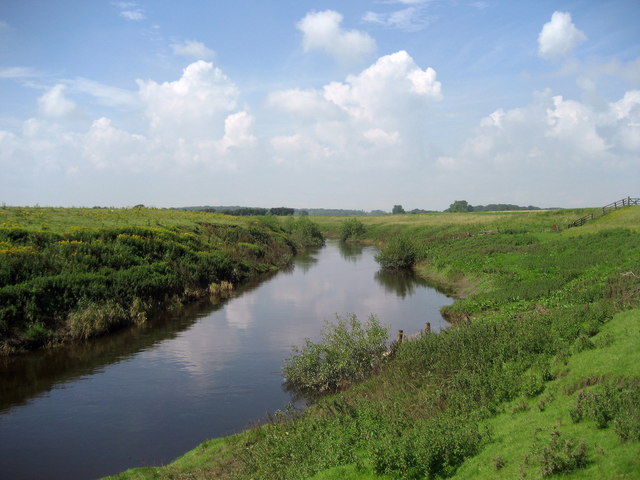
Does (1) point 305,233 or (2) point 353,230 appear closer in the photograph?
(1) point 305,233

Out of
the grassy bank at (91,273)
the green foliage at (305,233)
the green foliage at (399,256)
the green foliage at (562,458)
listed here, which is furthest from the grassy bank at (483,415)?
the green foliage at (305,233)

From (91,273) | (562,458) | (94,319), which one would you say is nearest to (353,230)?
(91,273)

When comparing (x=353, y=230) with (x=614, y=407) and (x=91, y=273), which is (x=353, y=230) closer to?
(x=91, y=273)

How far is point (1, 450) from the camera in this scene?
51.1 feet

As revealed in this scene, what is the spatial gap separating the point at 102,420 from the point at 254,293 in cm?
2681

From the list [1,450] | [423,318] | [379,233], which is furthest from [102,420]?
[379,233]

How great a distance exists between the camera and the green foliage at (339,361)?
2003 cm

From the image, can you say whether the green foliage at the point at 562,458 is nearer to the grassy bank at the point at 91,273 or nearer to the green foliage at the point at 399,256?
the grassy bank at the point at 91,273

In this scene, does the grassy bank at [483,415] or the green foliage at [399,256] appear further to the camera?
the green foliage at [399,256]

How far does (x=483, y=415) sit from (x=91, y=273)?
95.9 ft

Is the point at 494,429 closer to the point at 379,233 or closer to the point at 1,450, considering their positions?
the point at 1,450

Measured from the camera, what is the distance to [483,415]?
12578 mm

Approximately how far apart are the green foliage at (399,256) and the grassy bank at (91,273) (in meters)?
16.6

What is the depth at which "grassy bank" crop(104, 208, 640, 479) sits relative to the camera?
30.7 ft
